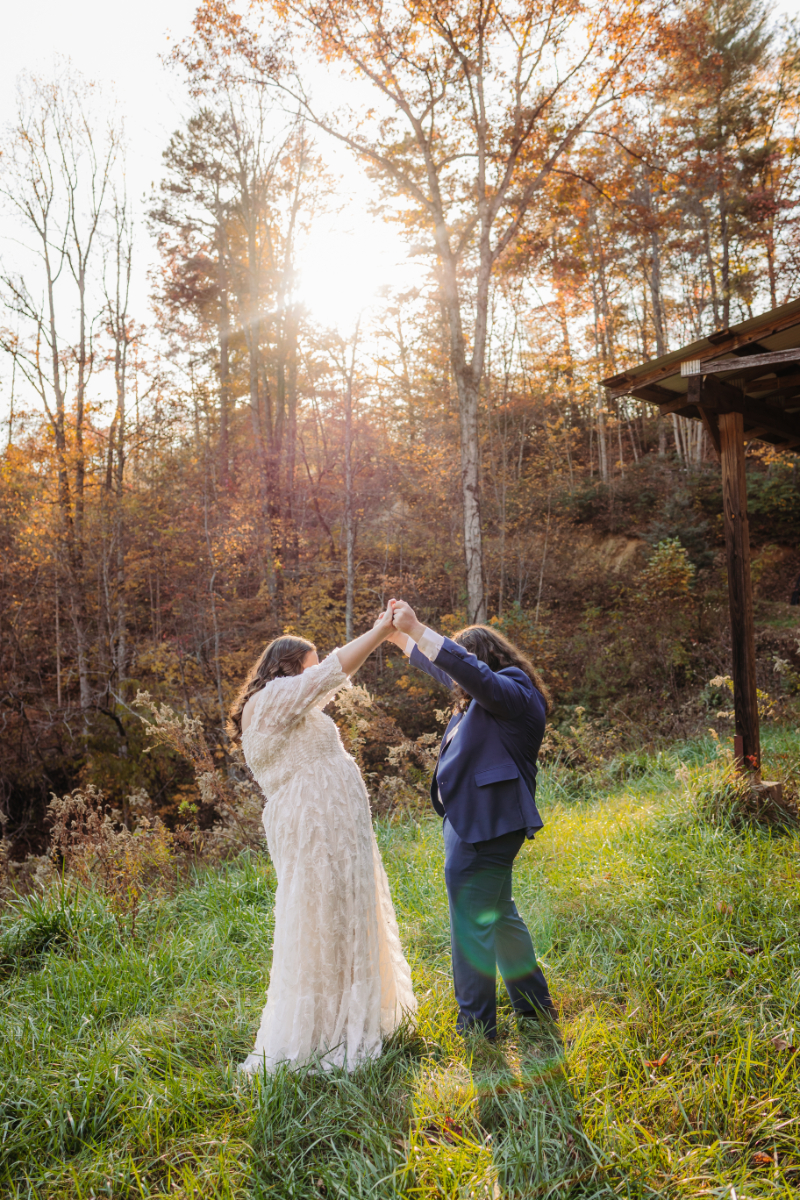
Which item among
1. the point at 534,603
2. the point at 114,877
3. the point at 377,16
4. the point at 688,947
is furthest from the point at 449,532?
the point at 688,947

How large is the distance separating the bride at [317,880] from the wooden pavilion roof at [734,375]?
10.2ft

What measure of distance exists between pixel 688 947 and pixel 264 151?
16460mm

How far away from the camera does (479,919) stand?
9.37 feet

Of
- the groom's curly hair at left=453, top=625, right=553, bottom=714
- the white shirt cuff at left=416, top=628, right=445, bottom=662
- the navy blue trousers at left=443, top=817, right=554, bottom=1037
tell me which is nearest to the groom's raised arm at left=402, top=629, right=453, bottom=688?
the white shirt cuff at left=416, top=628, right=445, bottom=662

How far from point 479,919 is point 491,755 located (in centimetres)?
67

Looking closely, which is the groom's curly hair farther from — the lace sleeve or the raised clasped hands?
the lace sleeve

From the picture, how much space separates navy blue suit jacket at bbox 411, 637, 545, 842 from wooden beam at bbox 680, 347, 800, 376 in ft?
9.43

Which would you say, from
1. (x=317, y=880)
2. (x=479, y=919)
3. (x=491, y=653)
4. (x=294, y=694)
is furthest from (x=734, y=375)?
(x=317, y=880)

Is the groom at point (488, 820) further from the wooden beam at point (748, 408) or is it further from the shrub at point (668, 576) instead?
the shrub at point (668, 576)

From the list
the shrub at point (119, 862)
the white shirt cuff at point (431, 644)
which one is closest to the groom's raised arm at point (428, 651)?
the white shirt cuff at point (431, 644)

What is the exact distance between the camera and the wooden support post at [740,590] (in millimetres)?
4961

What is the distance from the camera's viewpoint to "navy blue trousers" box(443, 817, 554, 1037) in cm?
286

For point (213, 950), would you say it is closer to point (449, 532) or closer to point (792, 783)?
point (792, 783)

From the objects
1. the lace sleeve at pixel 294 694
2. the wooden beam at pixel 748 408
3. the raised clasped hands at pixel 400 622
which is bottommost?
the lace sleeve at pixel 294 694
